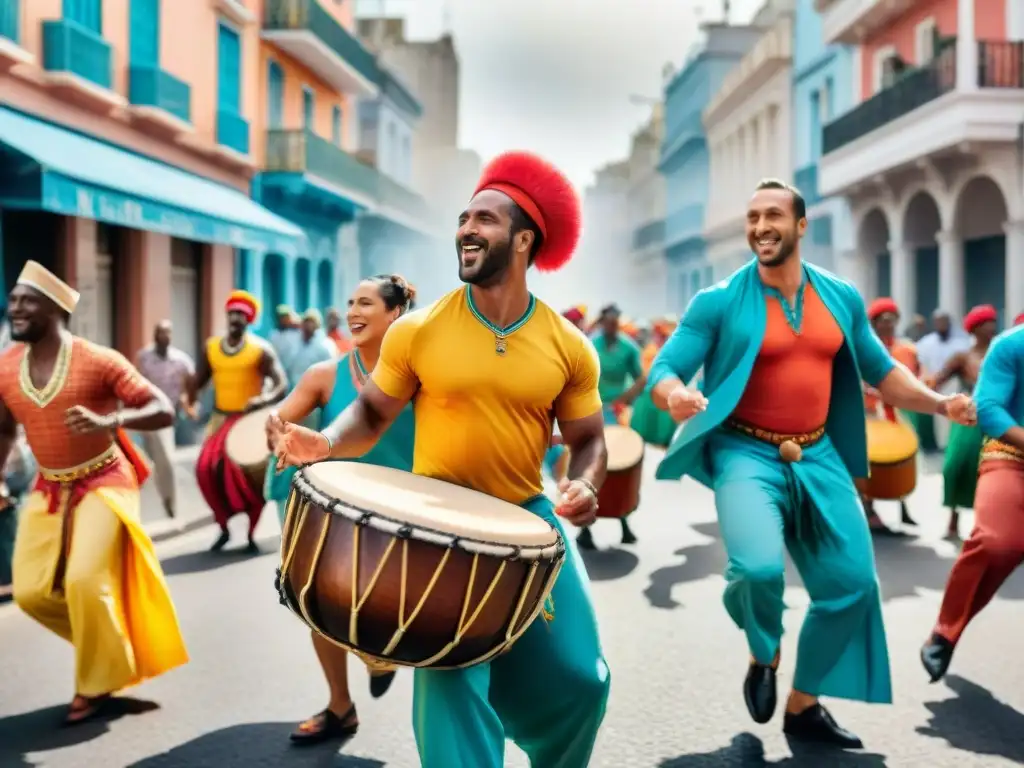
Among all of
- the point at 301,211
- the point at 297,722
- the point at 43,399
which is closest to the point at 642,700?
the point at 297,722

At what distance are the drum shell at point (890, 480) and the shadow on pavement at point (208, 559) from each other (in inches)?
170

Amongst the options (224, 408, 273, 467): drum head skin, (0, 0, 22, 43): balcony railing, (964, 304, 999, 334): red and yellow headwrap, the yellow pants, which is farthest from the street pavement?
(0, 0, 22, 43): balcony railing

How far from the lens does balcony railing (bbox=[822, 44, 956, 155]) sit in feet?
74.3

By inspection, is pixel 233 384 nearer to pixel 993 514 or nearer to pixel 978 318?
pixel 978 318

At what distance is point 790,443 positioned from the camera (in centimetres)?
539

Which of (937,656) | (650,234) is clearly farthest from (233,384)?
(650,234)

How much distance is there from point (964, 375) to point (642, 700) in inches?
254

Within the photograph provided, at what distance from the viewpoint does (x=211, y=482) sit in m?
10.3

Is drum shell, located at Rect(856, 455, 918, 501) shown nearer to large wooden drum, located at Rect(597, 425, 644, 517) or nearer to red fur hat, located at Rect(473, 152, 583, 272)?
large wooden drum, located at Rect(597, 425, 644, 517)

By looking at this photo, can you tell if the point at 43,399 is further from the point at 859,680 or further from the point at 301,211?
the point at 301,211

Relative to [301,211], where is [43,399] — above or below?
below

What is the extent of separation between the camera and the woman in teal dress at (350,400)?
214 inches

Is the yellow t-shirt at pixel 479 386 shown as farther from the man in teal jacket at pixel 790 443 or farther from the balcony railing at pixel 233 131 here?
the balcony railing at pixel 233 131

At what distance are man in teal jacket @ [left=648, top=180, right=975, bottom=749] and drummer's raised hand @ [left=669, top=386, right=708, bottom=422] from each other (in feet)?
0.24
